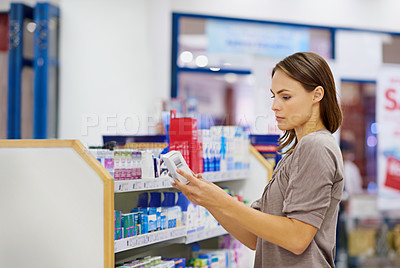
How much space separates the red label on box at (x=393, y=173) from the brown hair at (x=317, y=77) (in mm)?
5909

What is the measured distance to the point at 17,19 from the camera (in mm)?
6211

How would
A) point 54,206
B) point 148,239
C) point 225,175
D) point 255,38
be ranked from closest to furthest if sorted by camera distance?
point 54,206, point 148,239, point 225,175, point 255,38

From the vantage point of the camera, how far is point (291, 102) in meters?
1.96

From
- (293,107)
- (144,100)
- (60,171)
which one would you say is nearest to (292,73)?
(293,107)

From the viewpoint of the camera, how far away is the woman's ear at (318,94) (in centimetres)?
195

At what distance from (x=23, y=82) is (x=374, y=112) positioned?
4646 millimetres

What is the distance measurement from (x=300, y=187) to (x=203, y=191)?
0.32m

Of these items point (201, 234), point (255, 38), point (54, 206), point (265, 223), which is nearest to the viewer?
point (265, 223)

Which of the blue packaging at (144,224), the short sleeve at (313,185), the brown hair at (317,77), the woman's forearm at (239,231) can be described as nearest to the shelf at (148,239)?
the blue packaging at (144,224)

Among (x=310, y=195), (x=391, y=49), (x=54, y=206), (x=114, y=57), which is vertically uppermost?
(x=391, y=49)

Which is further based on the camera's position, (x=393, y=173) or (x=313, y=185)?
(x=393, y=173)

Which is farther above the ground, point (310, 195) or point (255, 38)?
point (255, 38)

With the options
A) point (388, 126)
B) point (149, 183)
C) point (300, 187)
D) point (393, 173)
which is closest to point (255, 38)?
point (388, 126)

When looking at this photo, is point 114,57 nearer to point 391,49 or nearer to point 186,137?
point 186,137
